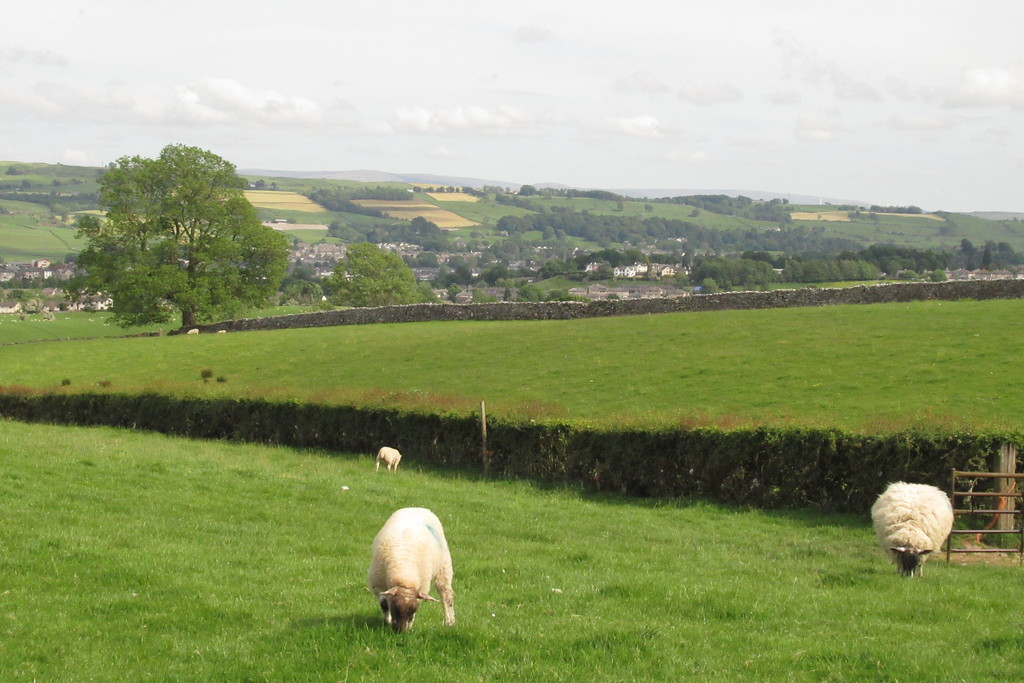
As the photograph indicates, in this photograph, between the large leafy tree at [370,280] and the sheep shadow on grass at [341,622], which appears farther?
the large leafy tree at [370,280]

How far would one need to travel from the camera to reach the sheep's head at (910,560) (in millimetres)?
13266

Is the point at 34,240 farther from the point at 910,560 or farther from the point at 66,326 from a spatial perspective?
the point at 910,560

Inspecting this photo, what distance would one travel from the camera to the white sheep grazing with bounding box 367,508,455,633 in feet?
29.2

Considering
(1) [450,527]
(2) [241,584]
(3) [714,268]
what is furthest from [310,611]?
(3) [714,268]

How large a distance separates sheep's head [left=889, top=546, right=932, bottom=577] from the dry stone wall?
90.5 ft

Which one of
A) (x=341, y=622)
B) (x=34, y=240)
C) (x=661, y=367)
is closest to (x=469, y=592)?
(x=341, y=622)

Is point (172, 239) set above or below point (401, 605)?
above

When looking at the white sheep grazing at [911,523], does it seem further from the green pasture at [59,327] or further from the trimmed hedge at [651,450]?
the green pasture at [59,327]

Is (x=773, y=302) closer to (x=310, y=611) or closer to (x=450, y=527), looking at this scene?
(x=450, y=527)

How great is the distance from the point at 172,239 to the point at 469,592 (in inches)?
2132

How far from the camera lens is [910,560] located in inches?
523

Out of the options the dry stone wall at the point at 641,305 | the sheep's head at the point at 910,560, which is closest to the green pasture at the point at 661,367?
the dry stone wall at the point at 641,305

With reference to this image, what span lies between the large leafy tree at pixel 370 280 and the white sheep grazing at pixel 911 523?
237ft

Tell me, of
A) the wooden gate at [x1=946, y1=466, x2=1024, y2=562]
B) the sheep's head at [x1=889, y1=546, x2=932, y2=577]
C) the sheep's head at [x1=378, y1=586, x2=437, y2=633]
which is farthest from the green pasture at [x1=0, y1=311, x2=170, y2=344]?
the sheep's head at [x1=378, y1=586, x2=437, y2=633]
